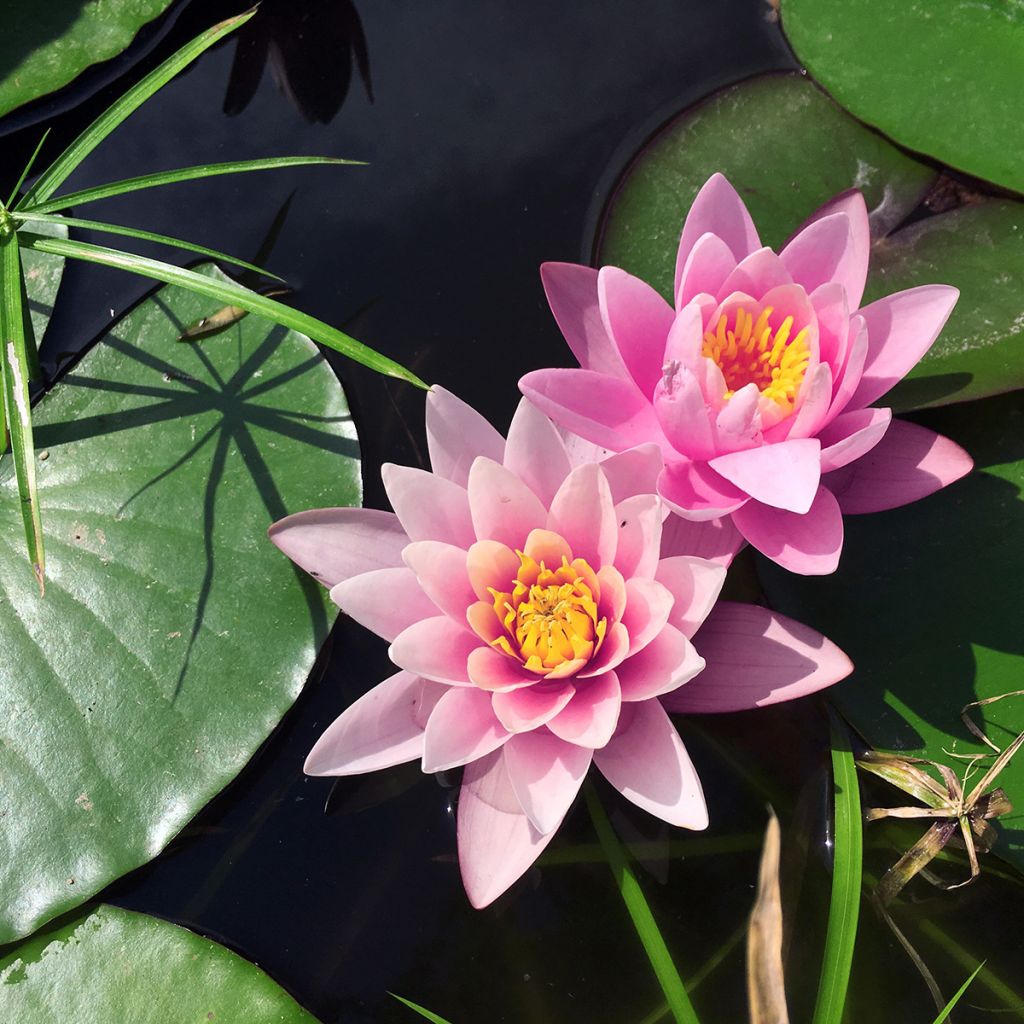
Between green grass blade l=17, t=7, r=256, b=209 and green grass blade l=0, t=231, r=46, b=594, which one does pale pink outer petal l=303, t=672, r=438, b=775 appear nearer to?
green grass blade l=0, t=231, r=46, b=594

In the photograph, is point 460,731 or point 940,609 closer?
point 460,731

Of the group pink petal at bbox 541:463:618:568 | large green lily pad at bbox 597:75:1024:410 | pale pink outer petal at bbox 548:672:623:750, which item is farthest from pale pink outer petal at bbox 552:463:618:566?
large green lily pad at bbox 597:75:1024:410

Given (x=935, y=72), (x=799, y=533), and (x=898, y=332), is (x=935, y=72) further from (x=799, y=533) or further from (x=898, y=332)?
(x=799, y=533)

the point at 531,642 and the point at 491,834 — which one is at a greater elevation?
the point at 531,642

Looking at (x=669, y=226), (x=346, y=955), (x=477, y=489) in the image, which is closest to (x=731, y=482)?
(x=477, y=489)

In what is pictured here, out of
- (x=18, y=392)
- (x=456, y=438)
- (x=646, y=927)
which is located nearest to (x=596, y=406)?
(x=456, y=438)

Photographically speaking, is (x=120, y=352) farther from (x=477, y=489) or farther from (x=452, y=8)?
(x=452, y=8)

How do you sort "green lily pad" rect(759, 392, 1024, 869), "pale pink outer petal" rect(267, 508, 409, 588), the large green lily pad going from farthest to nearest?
the large green lily pad
"green lily pad" rect(759, 392, 1024, 869)
"pale pink outer petal" rect(267, 508, 409, 588)

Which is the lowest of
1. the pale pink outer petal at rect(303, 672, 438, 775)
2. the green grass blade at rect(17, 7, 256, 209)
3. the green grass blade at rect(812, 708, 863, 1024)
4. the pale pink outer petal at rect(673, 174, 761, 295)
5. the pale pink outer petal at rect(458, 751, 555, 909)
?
the green grass blade at rect(812, 708, 863, 1024)
